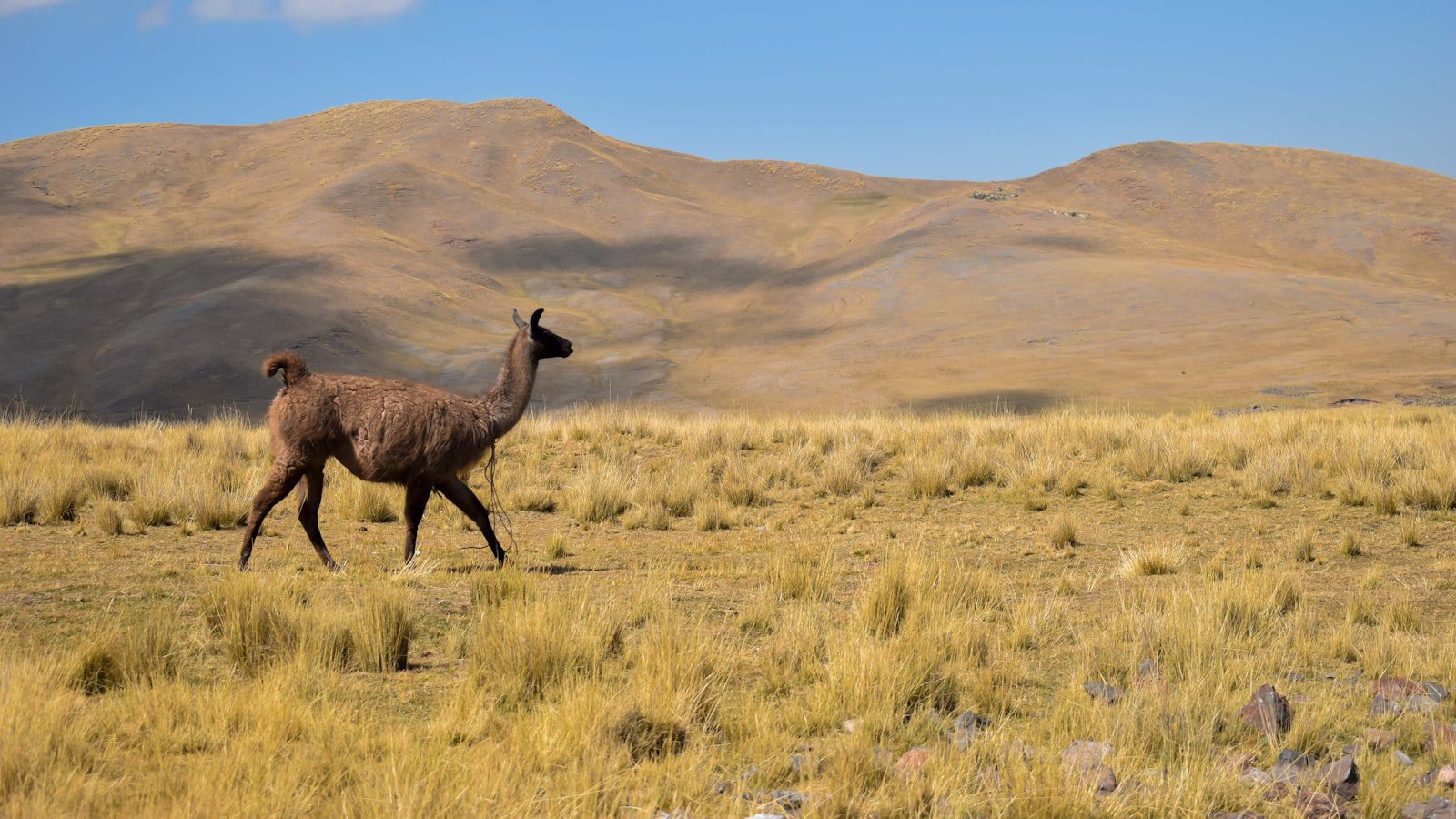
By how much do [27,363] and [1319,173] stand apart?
8863 centimetres

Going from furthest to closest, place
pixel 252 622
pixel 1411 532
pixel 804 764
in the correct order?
pixel 1411 532 → pixel 252 622 → pixel 804 764

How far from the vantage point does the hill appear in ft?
150

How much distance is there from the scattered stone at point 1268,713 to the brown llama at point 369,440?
19.5 feet

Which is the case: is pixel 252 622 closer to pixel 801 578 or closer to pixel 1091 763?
pixel 801 578

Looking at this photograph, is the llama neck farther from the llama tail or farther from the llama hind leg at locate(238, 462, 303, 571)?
the llama hind leg at locate(238, 462, 303, 571)

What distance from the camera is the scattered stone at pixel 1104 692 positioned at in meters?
5.76

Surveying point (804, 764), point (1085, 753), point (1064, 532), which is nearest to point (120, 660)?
point (804, 764)

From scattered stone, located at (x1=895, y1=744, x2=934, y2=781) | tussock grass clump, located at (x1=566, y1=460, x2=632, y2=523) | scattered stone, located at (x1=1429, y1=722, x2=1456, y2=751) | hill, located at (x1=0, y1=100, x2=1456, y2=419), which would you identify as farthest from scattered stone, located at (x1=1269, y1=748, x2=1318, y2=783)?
hill, located at (x1=0, y1=100, x2=1456, y2=419)

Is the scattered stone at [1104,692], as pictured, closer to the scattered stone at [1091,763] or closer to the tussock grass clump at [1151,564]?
the scattered stone at [1091,763]

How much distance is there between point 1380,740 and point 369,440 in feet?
23.8

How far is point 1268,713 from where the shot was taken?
212 inches

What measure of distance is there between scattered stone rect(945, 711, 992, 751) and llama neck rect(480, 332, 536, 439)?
5521 mm

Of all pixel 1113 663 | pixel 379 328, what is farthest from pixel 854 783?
pixel 379 328

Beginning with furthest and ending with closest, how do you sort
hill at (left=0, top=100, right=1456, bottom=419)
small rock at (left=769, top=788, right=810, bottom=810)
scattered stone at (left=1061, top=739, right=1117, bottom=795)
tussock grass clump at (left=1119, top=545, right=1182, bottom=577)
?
hill at (left=0, top=100, right=1456, bottom=419) → tussock grass clump at (left=1119, top=545, right=1182, bottom=577) → scattered stone at (left=1061, top=739, right=1117, bottom=795) → small rock at (left=769, top=788, right=810, bottom=810)
